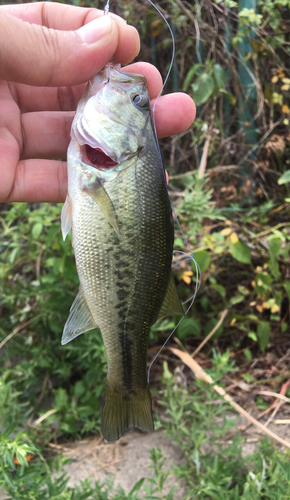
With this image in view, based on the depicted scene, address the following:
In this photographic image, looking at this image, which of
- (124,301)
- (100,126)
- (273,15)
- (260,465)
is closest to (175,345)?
(260,465)

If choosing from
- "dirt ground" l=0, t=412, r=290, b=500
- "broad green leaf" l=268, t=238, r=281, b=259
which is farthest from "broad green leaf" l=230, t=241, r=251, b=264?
"dirt ground" l=0, t=412, r=290, b=500

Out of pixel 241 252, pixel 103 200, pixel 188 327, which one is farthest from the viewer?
pixel 188 327

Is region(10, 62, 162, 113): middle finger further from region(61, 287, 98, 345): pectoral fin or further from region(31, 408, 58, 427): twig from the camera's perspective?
region(31, 408, 58, 427): twig

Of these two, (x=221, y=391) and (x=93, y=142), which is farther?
(x=221, y=391)

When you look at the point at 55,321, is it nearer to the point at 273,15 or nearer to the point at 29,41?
the point at 29,41

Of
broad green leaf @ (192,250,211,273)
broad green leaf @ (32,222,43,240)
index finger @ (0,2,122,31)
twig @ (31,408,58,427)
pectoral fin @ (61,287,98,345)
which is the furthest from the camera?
broad green leaf @ (192,250,211,273)

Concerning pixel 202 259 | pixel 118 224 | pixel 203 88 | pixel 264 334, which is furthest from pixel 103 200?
pixel 203 88

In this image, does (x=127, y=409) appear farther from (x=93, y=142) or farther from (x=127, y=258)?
(x=93, y=142)
